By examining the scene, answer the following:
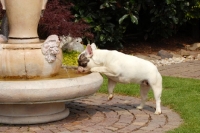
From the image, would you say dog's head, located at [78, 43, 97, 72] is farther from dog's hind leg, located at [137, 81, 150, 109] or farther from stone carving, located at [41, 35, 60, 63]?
dog's hind leg, located at [137, 81, 150, 109]

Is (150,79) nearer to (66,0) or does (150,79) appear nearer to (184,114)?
(184,114)

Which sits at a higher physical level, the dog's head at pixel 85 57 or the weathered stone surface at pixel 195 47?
the dog's head at pixel 85 57

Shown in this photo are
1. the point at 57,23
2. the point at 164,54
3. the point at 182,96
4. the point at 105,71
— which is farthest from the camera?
the point at 164,54

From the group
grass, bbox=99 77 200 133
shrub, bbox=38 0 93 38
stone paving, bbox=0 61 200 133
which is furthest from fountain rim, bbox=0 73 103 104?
shrub, bbox=38 0 93 38

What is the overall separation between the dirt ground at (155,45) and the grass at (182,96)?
4.72 meters

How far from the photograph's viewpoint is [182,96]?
24.4 feet

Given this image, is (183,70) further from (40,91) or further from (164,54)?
(40,91)

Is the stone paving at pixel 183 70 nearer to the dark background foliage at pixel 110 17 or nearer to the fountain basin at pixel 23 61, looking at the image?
the dark background foliage at pixel 110 17

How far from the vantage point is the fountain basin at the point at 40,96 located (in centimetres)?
538

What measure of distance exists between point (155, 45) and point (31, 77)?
30.1 feet

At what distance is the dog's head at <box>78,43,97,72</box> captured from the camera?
6.18 meters

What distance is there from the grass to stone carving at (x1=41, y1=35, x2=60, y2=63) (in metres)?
1.69

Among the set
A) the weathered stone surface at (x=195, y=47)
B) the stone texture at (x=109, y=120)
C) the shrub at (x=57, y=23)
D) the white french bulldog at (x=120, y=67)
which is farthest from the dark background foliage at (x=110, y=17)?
the white french bulldog at (x=120, y=67)

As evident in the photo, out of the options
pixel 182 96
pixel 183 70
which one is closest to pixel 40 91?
pixel 182 96
